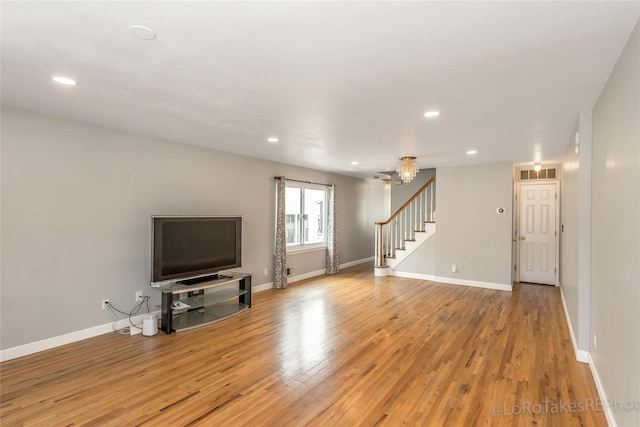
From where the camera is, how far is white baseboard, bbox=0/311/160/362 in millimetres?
3277

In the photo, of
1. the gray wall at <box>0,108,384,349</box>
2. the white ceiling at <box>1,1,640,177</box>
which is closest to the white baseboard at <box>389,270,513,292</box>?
the white ceiling at <box>1,1,640,177</box>

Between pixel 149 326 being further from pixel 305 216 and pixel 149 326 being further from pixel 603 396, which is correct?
pixel 603 396

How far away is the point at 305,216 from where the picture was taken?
24.4ft

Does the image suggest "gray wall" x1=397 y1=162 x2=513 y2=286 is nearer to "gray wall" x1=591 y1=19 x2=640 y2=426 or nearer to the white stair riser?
the white stair riser

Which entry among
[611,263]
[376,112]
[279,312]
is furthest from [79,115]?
[611,263]

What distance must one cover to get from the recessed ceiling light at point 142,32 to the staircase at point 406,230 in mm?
6293

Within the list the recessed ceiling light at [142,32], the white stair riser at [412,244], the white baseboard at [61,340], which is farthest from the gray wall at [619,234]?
the white baseboard at [61,340]

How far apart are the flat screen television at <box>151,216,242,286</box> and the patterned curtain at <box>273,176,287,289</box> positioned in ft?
3.97

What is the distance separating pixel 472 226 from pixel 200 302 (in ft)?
17.3

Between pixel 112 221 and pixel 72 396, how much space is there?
2.06 metres

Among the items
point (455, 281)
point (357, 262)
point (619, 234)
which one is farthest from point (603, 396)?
point (357, 262)

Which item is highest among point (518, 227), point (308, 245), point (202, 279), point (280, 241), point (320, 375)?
point (518, 227)

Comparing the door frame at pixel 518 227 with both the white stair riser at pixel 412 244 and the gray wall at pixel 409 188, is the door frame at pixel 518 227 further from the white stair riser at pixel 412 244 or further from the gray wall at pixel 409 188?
the gray wall at pixel 409 188

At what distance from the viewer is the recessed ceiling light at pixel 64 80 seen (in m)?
2.52
